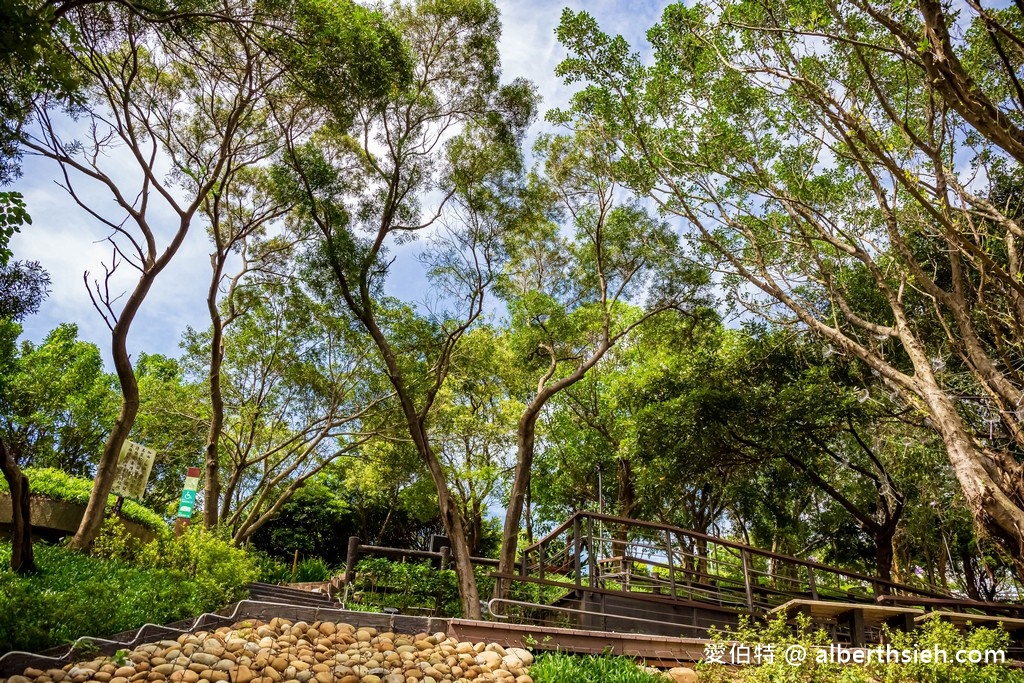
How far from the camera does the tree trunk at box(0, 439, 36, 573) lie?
6.15 meters

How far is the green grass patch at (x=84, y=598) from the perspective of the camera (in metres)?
5.24

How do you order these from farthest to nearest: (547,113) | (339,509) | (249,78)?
(339,509), (547,113), (249,78)

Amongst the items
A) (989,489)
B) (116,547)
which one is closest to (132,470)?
(116,547)

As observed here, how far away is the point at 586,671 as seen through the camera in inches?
233

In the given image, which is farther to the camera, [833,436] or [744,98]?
[833,436]

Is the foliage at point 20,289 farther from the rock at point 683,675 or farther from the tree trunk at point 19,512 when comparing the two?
the rock at point 683,675

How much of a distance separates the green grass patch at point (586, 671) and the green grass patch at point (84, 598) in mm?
4062

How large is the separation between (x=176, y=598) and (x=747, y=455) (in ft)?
34.5

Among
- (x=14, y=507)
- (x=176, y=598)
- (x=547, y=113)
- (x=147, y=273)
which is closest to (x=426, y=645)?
(x=176, y=598)

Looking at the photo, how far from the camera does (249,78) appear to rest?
10.9 metres

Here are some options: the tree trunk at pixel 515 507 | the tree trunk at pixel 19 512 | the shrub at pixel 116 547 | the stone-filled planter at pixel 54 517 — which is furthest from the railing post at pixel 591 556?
the stone-filled planter at pixel 54 517

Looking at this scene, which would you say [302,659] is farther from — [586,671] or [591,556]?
[591,556]

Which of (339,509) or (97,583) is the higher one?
(339,509)

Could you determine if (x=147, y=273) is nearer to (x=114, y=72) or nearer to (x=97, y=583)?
(x=114, y=72)
